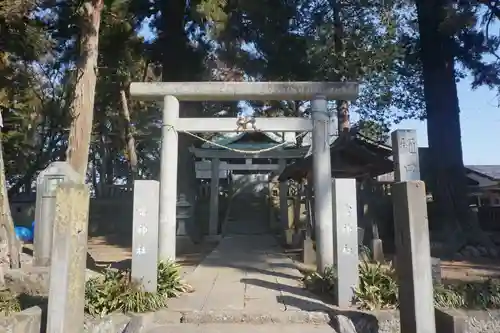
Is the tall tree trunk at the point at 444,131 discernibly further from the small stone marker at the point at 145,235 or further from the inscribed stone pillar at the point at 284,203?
the small stone marker at the point at 145,235

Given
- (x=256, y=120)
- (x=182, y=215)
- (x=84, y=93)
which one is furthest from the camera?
(x=182, y=215)

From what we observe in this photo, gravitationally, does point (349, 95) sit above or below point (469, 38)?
below

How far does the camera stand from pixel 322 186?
8156 millimetres

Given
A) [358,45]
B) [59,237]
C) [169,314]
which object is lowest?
[169,314]

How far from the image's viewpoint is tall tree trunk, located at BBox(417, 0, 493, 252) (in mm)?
13273

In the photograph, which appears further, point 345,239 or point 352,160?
point 352,160

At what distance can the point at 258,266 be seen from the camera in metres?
9.80

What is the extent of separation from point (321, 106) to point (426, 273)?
14.9 feet

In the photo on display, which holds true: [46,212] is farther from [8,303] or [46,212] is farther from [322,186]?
[322,186]

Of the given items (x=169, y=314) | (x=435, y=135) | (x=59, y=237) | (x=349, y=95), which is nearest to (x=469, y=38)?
(x=435, y=135)

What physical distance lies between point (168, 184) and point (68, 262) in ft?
12.1

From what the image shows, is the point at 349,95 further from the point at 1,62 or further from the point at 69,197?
the point at 1,62

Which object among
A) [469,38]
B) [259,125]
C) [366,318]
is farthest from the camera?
[469,38]

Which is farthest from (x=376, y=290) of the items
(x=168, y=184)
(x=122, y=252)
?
(x=122, y=252)
